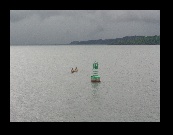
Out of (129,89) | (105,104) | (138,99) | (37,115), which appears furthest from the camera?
(129,89)

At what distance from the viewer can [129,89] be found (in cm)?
3045
